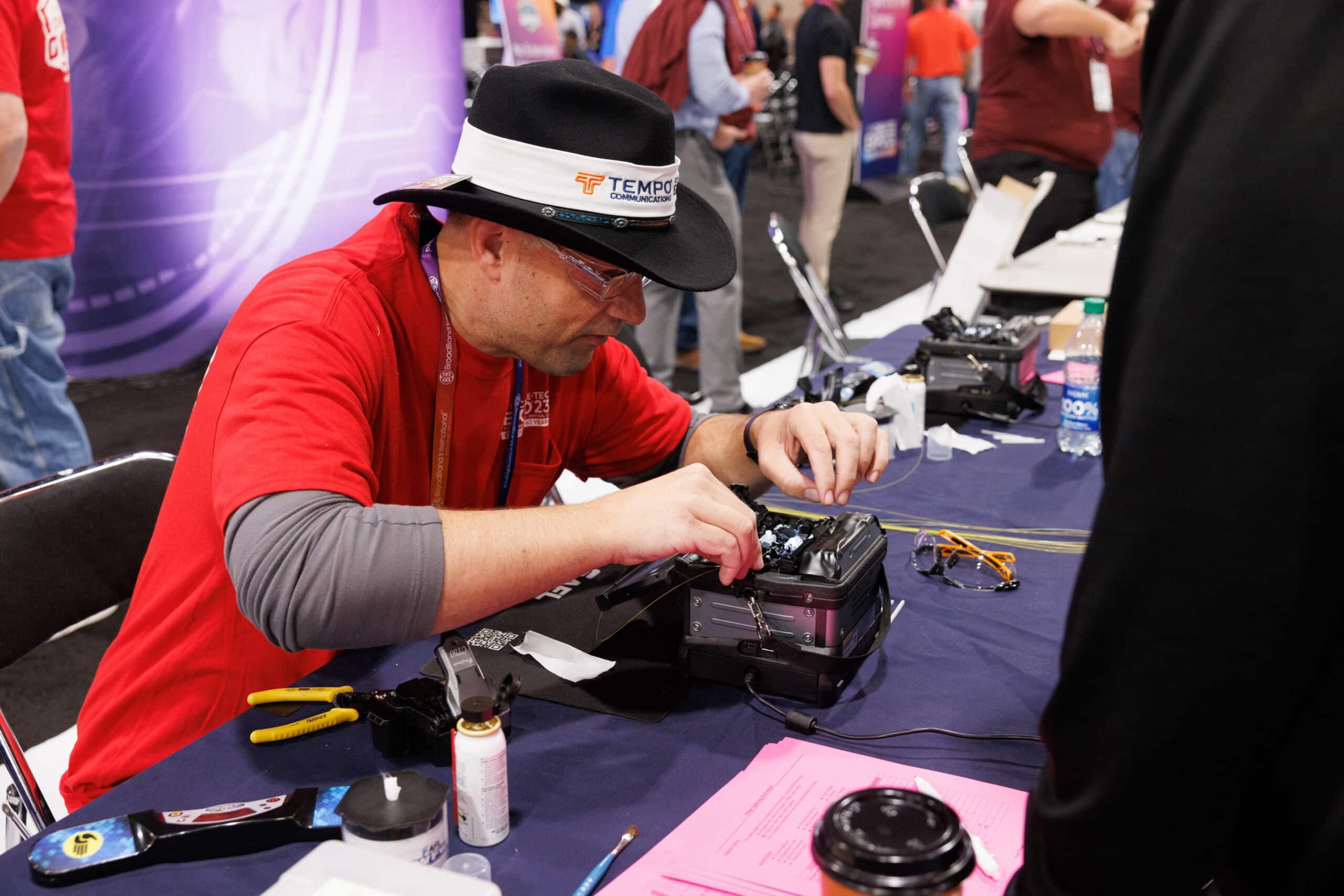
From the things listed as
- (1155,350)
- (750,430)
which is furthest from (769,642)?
(1155,350)

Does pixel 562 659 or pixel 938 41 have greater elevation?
pixel 938 41

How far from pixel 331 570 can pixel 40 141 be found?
263 centimetres

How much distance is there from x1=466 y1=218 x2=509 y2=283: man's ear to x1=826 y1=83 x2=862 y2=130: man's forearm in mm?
4735

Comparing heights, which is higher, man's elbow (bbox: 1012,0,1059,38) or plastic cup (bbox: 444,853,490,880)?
man's elbow (bbox: 1012,0,1059,38)

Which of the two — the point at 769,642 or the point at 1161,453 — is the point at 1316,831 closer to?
the point at 1161,453

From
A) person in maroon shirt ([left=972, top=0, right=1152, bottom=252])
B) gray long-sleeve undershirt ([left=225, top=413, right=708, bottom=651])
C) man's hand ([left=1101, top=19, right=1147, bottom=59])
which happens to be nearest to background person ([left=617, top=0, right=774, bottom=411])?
person in maroon shirt ([left=972, top=0, right=1152, bottom=252])

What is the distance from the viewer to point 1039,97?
13.7 ft

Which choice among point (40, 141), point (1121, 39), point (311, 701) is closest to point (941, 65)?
point (1121, 39)

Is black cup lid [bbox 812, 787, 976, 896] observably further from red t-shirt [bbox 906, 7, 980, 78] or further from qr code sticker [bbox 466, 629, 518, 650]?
red t-shirt [bbox 906, 7, 980, 78]

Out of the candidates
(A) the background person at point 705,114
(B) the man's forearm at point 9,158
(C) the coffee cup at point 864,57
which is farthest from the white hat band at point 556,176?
(C) the coffee cup at point 864,57

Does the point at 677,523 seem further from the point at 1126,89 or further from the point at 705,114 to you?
the point at 1126,89

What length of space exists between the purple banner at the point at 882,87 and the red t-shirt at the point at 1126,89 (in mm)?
4245

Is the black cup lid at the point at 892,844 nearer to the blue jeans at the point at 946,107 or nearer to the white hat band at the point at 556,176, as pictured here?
the white hat band at the point at 556,176

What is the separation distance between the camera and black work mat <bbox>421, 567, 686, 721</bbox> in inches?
53.0
